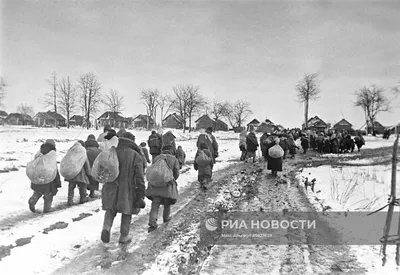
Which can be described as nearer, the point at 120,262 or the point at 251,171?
the point at 120,262

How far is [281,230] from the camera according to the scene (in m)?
5.40

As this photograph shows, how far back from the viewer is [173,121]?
42594mm

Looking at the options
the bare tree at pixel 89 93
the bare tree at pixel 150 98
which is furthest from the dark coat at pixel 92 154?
the bare tree at pixel 150 98

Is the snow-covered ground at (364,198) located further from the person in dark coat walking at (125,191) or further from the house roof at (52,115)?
the house roof at (52,115)

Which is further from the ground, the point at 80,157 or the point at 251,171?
the point at 80,157

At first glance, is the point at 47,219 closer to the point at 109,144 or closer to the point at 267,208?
the point at 109,144

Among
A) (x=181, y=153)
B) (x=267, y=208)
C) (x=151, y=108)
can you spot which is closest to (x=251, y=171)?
(x=181, y=153)

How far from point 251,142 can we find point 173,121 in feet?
89.4

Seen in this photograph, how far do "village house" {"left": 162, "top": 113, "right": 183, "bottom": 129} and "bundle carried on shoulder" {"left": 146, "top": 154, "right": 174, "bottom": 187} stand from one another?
34442 mm

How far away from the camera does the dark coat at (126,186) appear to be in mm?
4848

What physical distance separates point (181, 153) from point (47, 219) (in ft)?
21.0

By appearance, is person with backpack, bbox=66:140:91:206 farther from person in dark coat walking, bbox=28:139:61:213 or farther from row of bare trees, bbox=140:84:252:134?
row of bare trees, bbox=140:84:252:134

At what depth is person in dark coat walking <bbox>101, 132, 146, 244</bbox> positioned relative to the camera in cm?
485

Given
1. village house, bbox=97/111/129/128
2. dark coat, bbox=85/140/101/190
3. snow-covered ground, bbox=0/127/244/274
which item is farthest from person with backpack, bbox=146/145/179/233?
village house, bbox=97/111/129/128
